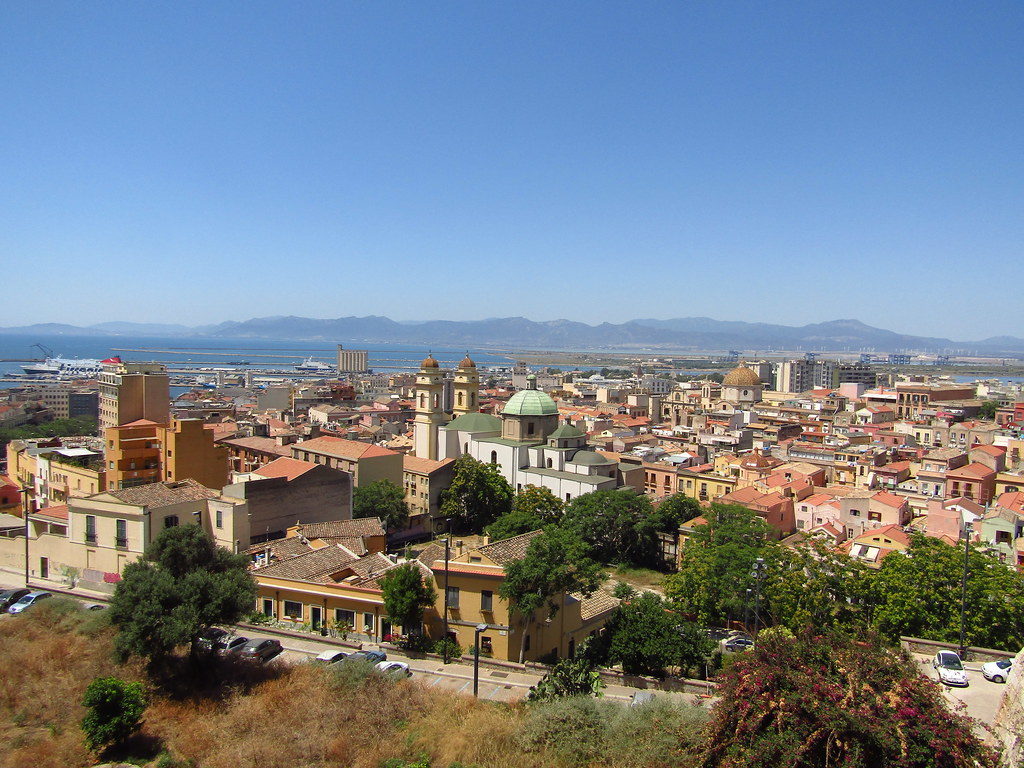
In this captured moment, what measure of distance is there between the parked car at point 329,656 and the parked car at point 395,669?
111 centimetres

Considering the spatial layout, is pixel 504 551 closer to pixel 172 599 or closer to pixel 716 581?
pixel 716 581

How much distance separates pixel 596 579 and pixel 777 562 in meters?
6.76

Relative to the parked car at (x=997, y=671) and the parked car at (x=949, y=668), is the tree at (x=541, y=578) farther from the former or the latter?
the parked car at (x=997, y=671)

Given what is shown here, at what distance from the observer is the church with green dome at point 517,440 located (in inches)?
1597

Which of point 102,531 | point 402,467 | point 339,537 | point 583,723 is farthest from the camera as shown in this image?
point 402,467

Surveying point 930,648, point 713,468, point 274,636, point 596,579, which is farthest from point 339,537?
point 713,468

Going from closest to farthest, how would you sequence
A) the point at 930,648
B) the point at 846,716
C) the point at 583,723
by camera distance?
the point at 846,716, the point at 583,723, the point at 930,648

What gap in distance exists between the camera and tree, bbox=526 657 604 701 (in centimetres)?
1454

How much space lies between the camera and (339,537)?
86.6ft


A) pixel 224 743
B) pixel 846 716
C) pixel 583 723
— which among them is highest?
pixel 846 716

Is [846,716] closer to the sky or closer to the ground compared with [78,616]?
closer to the sky

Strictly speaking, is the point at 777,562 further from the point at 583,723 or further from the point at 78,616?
the point at 78,616

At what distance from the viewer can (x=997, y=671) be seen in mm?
15820

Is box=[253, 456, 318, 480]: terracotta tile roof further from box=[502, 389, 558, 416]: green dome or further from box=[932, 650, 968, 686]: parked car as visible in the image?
box=[932, 650, 968, 686]: parked car
